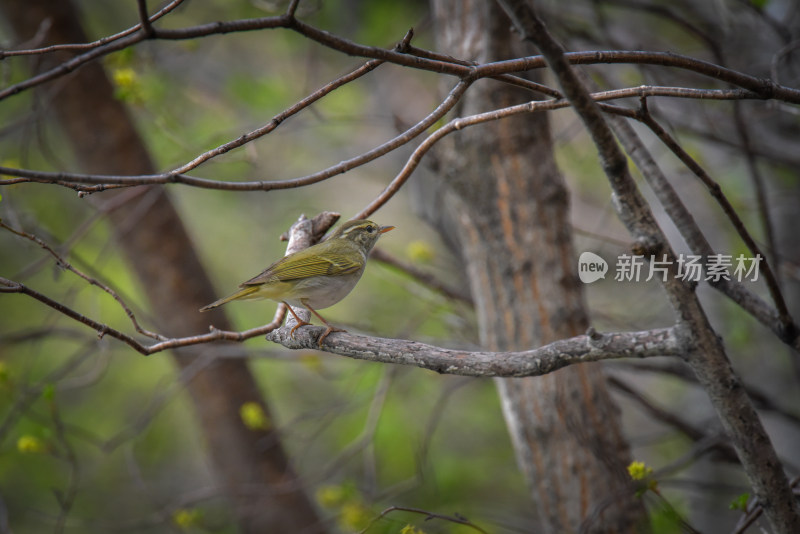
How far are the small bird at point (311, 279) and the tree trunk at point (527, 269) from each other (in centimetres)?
90

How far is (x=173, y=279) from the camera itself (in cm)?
548

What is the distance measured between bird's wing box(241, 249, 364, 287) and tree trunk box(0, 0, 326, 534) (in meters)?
2.38

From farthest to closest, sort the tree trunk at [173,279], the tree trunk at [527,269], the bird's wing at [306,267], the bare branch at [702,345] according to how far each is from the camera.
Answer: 1. the tree trunk at [173,279]
2. the tree trunk at [527,269]
3. the bird's wing at [306,267]
4. the bare branch at [702,345]

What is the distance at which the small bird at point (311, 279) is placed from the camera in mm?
3064

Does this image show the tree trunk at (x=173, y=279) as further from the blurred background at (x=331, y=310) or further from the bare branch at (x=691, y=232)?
the bare branch at (x=691, y=232)

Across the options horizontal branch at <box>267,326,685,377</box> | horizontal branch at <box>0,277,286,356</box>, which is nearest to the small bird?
horizontal branch at <box>0,277,286,356</box>

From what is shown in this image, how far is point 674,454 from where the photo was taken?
7.86m

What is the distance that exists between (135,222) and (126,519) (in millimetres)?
4146

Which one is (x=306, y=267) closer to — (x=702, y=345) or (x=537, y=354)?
(x=537, y=354)

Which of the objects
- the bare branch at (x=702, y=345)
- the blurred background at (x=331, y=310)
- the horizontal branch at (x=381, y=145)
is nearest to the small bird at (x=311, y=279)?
the horizontal branch at (x=381, y=145)

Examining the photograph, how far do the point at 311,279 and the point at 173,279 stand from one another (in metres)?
2.76

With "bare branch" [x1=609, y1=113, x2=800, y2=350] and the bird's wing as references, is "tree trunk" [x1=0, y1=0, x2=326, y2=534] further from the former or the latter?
Answer: "bare branch" [x1=609, y1=113, x2=800, y2=350]

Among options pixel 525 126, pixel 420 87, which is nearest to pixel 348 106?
pixel 420 87

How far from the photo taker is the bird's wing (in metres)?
3.06
